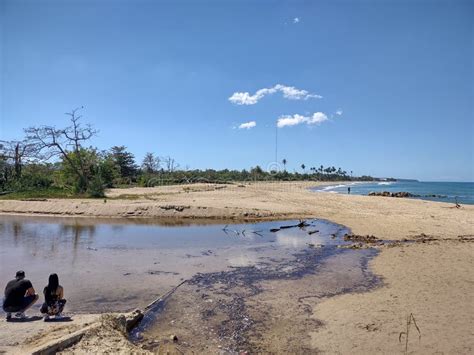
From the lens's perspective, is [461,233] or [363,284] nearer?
[363,284]

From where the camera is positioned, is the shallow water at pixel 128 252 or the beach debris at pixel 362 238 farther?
the beach debris at pixel 362 238

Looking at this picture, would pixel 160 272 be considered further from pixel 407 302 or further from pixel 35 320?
pixel 407 302

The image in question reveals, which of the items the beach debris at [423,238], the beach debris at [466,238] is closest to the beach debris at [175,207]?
the beach debris at [423,238]

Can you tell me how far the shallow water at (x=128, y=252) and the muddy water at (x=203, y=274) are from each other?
1.5 inches

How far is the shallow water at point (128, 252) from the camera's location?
8.96m

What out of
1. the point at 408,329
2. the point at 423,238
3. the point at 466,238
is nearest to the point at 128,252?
the point at 408,329

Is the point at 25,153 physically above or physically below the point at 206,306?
above

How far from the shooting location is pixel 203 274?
10.3 metres

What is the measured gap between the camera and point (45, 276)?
10141 millimetres

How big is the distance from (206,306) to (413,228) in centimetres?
1415

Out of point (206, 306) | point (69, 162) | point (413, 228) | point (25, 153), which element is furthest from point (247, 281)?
point (25, 153)

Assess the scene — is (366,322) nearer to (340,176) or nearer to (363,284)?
(363,284)

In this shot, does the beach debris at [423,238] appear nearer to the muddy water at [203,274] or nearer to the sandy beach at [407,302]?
the sandy beach at [407,302]

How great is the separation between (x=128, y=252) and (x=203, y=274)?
459 cm
